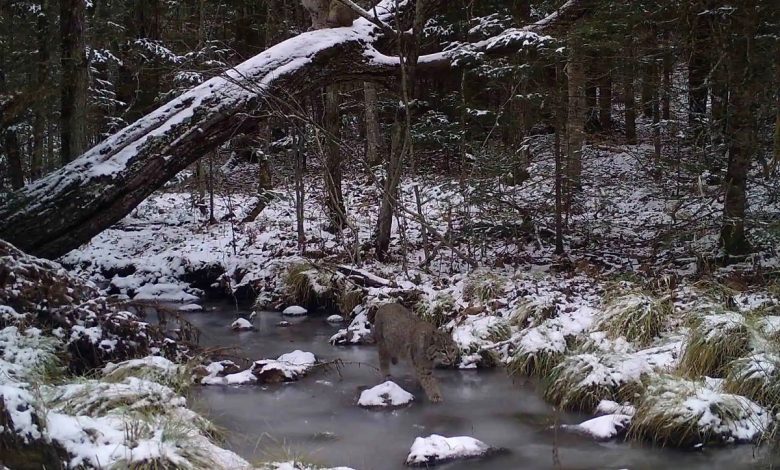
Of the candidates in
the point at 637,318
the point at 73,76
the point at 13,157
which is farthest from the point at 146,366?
the point at 13,157

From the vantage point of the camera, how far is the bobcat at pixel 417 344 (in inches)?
252

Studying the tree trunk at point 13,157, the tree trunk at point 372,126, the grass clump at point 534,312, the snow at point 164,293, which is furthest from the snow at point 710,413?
the tree trunk at point 13,157

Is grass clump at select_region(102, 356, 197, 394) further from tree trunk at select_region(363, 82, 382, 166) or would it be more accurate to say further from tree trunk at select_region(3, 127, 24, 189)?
tree trunk at select_region(363, 82, 382, 166)

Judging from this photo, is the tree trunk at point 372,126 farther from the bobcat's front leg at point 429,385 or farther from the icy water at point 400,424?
the bobcat's front leg at point 429,385

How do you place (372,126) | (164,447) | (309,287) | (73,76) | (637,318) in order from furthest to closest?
1. (372,126)
2. (73,76)
3. (309,287)
4. (637,318)
5. (164,447)

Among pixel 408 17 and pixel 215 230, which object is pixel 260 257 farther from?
pixel 408 17

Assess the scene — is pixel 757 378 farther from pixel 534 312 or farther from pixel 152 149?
pixel 152 149

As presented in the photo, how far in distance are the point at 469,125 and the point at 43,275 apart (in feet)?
33.6

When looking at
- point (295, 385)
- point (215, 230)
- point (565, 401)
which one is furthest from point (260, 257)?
point (565, 401)

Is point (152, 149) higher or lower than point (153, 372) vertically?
higher

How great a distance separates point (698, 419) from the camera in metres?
5.41

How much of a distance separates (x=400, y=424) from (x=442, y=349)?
893 mm

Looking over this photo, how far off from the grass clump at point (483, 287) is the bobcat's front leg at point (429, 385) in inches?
97.7

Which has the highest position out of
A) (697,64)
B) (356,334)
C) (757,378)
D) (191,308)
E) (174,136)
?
(697,64)
